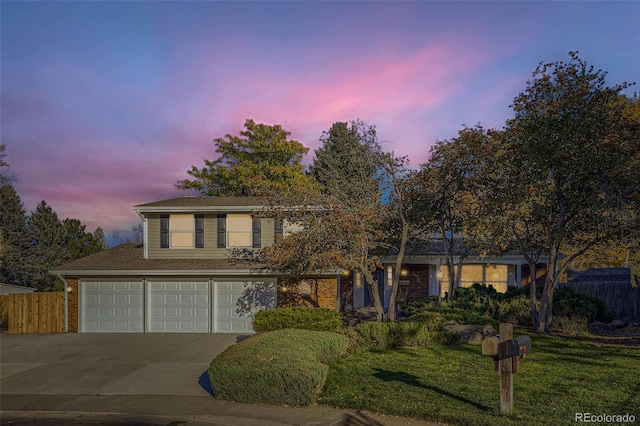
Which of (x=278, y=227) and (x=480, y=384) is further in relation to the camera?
(x=278, y=227)

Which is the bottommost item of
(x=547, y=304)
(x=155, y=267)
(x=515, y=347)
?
(x=547, y=304)

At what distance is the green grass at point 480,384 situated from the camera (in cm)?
845

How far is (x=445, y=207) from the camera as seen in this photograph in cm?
2150

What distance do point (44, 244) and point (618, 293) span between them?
128 feet

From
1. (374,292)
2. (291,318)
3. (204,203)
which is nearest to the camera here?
(291,318)

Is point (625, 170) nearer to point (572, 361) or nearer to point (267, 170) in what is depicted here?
point (572, 361)

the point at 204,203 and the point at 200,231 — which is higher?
the point at 204,203

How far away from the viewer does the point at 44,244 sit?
39.0m

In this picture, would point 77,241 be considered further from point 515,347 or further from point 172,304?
point 515,347

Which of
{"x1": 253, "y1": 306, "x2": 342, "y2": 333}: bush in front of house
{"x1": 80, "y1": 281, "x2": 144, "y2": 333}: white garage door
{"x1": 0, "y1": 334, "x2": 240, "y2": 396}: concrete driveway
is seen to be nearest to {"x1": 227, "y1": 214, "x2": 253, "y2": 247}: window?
{"x1": 0, "y1": 334, "x2": 240, "y2": 396}: concrete driveway

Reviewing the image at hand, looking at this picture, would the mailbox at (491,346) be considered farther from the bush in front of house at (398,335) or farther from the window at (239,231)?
the window at (239,231)

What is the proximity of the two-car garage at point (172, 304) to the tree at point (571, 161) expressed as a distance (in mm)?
10468
